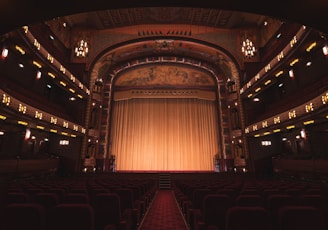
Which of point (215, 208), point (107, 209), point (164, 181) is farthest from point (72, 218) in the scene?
point (164, 181)

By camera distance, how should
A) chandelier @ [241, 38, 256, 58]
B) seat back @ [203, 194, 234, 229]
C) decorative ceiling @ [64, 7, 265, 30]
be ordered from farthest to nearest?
chandelier @ [241, 38, 256, 58] → decorative ceiling @ [64, 7, 265, 30] → seat back @ [203, 194, 234, 229]

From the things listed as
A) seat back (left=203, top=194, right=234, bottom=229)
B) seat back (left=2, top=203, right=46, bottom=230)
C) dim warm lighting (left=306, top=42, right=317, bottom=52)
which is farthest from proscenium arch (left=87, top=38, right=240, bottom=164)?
seat back (left=2, top=203, right=46, bottom=230)

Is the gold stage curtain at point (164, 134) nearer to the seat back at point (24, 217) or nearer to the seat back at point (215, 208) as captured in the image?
the seat back at point (215, 208)

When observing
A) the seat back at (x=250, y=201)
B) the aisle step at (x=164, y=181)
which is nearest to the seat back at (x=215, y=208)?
the seat back at (x=250, y=201)

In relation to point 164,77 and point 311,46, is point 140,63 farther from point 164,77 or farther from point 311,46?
point 311,46

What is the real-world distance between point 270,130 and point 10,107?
1483 centimetres

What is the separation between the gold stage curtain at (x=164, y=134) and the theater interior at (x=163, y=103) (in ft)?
0.37

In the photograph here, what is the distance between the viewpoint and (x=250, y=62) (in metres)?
16.1

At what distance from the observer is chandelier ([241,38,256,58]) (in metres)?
16.2

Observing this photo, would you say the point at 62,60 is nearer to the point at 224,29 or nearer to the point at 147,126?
the point at 147,126

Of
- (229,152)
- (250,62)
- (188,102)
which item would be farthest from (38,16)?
(188,102)

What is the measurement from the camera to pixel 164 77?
20.5m

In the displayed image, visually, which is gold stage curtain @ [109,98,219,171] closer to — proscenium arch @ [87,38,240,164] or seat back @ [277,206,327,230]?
proscenium arch @ [87,38,240,164]

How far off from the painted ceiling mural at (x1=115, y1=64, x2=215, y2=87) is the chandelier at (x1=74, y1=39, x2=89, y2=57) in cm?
462
